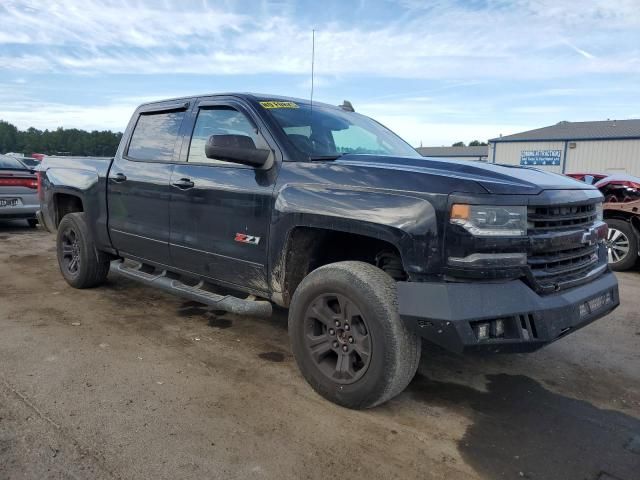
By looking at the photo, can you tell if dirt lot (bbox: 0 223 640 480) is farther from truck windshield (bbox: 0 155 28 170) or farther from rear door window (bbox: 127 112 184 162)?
truck windshield (bbox: 0 155 28 170)

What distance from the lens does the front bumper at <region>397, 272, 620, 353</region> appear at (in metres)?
2.63

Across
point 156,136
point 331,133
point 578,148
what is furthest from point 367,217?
point 578,148

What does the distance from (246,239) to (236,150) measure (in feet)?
2.12

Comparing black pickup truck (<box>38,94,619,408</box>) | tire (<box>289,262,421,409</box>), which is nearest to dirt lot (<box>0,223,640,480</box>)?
tire (<box>289,262,421,409</box>)

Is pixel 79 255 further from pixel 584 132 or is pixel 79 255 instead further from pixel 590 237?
pixel 584 132

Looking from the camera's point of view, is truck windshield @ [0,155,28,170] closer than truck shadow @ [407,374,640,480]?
No

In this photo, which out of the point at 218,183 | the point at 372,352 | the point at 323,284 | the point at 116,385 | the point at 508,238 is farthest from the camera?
the point at 218,183

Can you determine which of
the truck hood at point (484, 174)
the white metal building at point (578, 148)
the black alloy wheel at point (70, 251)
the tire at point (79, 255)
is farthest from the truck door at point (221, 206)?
the white metal building at point (578, 148)

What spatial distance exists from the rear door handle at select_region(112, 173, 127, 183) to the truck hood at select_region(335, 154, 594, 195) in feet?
7.58

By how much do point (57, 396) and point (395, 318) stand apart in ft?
6.90

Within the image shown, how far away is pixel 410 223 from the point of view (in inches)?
109

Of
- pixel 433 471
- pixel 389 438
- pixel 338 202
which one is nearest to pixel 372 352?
pixel 389 438

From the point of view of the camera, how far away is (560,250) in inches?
120

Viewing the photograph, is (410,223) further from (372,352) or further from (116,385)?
(116,385)
